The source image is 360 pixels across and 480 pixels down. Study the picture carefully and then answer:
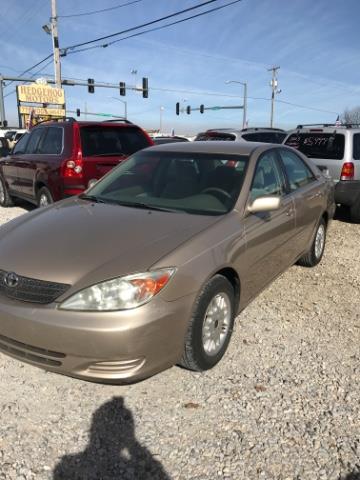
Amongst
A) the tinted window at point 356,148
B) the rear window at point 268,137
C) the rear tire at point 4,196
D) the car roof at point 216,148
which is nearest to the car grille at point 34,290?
the car roof at point 216,148

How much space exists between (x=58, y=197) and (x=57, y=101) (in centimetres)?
2691

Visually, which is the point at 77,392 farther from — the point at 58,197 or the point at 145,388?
the point at 58,197

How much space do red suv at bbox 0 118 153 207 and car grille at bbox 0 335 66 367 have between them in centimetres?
431

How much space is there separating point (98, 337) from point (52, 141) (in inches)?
224

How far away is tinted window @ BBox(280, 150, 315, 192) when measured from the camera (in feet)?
15.0

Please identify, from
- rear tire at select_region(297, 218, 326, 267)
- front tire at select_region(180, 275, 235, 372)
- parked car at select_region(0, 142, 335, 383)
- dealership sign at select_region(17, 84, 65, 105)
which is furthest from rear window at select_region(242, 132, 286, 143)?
dealership sign at select_region(17, 84, 65, 105)

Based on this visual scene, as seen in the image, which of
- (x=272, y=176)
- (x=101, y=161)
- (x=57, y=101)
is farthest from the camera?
(x=57, y=101)

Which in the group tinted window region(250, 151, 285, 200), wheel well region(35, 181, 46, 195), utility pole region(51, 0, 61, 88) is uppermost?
utility pole region(51, 0, 61, 88)

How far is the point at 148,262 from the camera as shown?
2.67 metres

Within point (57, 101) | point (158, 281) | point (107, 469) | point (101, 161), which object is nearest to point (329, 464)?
point (107, 469)

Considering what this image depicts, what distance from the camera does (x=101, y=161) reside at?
7.02 m

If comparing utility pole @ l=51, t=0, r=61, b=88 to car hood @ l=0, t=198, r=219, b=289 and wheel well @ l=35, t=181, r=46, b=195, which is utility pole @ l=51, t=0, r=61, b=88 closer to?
wheel well @ l=35, t=181, r=46, b=195

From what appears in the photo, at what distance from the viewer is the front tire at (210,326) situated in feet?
9.33

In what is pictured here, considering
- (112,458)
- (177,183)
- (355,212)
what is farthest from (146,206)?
(355,212)
